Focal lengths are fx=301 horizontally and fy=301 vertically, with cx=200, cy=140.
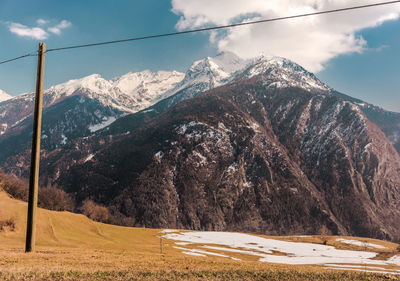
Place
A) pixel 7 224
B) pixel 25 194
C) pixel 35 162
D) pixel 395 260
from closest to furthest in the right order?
pixel 35 162
pixel 7 224
pixel 395 260
pixel 25 194

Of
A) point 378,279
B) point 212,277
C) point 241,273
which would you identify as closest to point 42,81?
point 212,277

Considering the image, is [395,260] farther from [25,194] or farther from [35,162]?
[25,194]

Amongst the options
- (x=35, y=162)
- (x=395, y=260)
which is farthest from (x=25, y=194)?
(x=395, y=260)

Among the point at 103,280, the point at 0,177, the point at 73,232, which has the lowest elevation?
the point at 73,232

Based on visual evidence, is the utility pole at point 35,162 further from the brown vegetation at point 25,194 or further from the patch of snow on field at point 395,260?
the patch of snow on field at point 395,260

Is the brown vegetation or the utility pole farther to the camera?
the brown vegetation

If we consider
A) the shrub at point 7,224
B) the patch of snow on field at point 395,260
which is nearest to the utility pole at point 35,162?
the shrub at point 7,224

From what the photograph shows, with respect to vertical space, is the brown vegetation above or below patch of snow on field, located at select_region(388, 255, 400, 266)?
above

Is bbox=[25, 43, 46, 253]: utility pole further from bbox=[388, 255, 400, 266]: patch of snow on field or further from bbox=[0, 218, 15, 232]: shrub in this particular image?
bbox=[388, 255, 400, 266]: patch of snow on field

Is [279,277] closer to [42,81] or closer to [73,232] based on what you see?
[42,81]

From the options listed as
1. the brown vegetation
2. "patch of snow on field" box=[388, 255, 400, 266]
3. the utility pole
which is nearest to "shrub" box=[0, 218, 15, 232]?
the utility pole

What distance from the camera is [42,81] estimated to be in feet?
77.3

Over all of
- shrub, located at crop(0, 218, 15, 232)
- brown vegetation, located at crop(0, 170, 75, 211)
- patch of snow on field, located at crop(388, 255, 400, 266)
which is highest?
brown vegetation, located at crop(0, 170, 75, 211)

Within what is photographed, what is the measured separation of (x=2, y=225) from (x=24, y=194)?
82.1m
